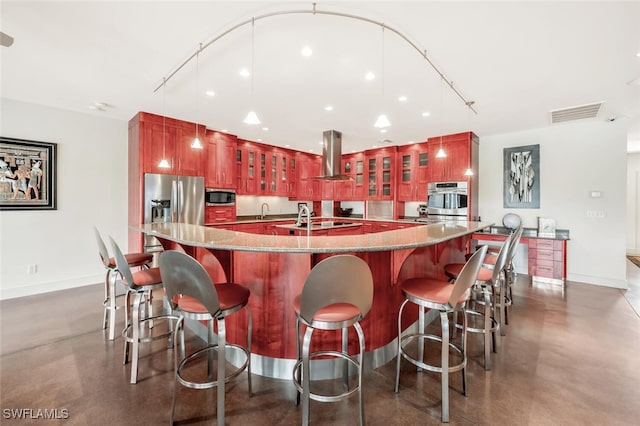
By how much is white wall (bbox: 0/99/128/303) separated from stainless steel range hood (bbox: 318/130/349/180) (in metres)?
3.52

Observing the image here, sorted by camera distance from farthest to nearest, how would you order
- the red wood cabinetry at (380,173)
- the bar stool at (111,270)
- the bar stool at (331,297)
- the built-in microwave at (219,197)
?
the red wood cabinetry at (380,173) < the built-in microwave at (219,197) < the bar stool at (111,270) < the bar stool at (331,297)

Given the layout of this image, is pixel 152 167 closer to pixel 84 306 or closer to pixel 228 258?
pixel 84 306

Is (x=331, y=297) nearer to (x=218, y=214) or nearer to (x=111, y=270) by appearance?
(x=111, y=270)

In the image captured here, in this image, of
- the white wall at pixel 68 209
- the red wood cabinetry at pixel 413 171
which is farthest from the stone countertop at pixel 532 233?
the white wall at pixel 68 209

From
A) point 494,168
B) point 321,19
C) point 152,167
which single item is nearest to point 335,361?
point 321,19

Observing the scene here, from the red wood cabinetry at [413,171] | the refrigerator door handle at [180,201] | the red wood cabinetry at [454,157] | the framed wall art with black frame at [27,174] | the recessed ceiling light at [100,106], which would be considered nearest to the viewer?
the framed wall art with black frame at [27,174]

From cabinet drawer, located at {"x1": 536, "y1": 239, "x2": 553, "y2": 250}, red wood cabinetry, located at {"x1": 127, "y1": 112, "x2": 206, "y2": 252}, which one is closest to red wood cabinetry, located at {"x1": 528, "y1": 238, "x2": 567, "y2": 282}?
cabinet drawer, located at {"x1": 536, "y1": 239, "x2": 553, "y2": 250}

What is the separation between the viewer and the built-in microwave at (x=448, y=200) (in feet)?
17.4

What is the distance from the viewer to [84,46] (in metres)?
2.43

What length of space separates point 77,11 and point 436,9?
2.62 meters

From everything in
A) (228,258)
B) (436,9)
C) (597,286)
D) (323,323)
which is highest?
(436,9)

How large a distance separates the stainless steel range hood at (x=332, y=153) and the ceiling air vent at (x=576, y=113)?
3375 mm

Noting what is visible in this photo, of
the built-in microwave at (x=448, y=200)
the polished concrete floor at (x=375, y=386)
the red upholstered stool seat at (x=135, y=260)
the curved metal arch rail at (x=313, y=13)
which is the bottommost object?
the polished concrete floor at (x=375, y=386)

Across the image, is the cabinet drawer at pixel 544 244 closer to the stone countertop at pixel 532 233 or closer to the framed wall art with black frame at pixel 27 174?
the stone countertop at pixel 532 233
